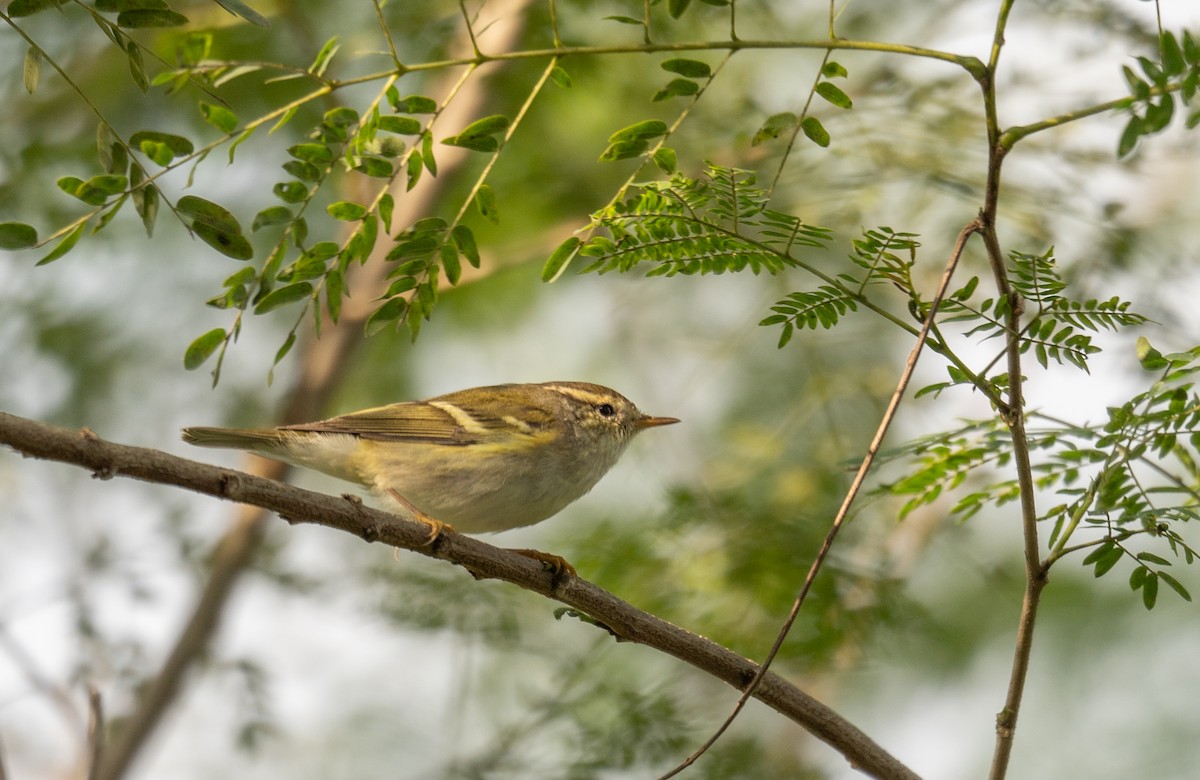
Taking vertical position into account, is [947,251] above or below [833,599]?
above

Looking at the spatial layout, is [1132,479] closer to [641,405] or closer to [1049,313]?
[1049,313]

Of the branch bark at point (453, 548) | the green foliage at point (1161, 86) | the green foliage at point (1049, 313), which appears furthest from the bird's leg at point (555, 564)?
the green foliage at point (1161, 86)

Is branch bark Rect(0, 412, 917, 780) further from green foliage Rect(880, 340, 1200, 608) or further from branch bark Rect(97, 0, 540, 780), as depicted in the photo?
branch bark Rect(97, 0, 540, 780)

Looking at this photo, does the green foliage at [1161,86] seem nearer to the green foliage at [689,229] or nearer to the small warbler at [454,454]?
the green foliage at [689,229]

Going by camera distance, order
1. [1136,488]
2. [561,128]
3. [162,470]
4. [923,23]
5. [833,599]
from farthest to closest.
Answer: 1. [561,128]
2. [923,23]
3. [833,599]
4. [1136,488]
5. [162,470]

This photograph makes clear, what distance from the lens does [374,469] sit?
14.4 feet

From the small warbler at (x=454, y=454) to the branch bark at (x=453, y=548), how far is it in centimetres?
136

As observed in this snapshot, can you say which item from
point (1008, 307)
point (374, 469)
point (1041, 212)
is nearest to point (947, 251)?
point (1041, 212)

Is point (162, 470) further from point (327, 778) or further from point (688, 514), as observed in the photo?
point (327, 778)

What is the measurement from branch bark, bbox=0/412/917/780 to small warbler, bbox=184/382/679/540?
1.36 metres

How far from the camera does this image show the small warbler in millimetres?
4254

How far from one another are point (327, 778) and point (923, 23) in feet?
18.6

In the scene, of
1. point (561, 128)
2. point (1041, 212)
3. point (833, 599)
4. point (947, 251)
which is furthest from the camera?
point (561, 128)

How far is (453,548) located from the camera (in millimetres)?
2768
